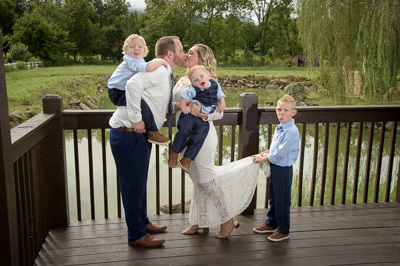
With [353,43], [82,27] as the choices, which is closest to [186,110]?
[353,43]

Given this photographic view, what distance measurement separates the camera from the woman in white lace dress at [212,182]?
2.27 metres

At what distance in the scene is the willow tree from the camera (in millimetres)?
5371

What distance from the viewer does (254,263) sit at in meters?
2.17

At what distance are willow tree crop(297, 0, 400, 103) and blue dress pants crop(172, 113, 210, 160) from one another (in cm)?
397

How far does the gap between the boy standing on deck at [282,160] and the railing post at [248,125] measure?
31 cm

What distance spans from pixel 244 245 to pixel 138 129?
3.21 ft

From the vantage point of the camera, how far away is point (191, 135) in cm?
225

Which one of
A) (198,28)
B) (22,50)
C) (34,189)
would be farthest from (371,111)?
(22,50)

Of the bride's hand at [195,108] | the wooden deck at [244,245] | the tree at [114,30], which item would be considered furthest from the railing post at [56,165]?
the tree at [114,30]

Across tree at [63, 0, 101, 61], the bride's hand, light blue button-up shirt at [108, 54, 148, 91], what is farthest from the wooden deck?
tree at [63, 0, 101, 61]

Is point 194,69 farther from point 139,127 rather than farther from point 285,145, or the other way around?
point 285,145

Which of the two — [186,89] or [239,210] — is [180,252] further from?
[186,89]

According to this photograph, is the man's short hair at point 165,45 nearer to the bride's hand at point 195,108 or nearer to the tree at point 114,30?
the bride's hand at point 195,108

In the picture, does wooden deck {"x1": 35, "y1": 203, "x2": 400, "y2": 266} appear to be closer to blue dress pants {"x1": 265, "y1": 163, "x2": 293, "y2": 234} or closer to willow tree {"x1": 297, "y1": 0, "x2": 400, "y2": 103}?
blue dress pants {"x1": 265, "y1": 163, "x2": 293, "y2": 234}
